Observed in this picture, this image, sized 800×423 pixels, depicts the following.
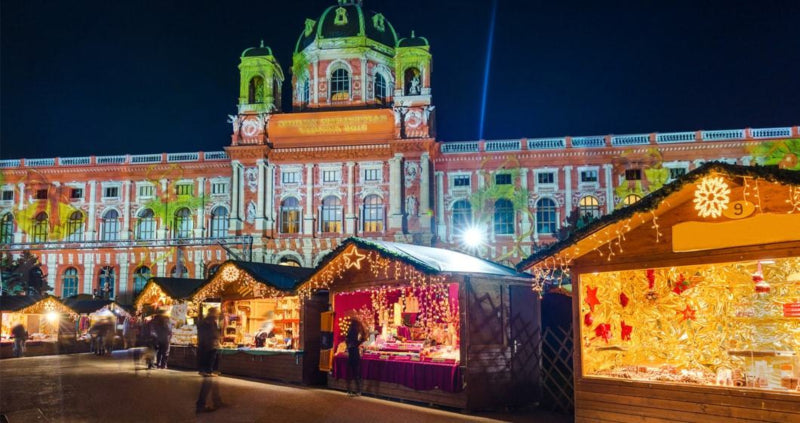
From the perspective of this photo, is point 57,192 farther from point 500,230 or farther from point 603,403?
point 603,403

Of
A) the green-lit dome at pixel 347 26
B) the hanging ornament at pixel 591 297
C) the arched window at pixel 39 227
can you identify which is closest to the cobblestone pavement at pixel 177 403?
the hanging ornament at pixel 591 297

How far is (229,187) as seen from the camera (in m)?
40.2

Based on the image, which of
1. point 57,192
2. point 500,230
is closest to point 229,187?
point 57,192

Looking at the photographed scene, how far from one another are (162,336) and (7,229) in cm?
2875

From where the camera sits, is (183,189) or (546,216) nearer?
(546,216)

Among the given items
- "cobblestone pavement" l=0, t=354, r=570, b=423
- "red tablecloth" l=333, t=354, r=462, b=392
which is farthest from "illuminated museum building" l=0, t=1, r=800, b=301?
"red tablecloth" l=333, t=354, r=462, b=392

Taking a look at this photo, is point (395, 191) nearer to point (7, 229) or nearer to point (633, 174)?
Answer: point (633, 174)

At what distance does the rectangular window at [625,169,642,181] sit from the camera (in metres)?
37.0

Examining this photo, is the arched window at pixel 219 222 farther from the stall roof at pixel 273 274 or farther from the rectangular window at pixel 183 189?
the stall roof at pixel 273 274

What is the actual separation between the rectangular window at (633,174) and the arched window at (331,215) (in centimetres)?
1562

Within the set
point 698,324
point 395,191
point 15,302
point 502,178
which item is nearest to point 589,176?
point 502,178

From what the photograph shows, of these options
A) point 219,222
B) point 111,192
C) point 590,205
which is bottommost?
point 219,222

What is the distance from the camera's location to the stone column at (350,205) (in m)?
37.3

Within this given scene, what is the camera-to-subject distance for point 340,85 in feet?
135
